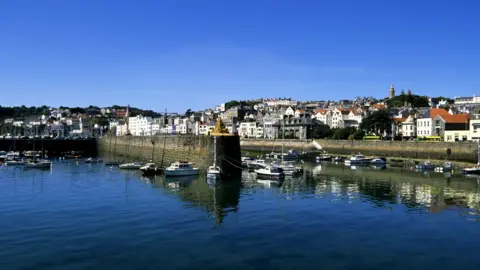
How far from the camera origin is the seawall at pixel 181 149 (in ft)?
156

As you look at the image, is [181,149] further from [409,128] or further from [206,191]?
[409,128]

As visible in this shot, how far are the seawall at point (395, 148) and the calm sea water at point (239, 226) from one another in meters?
23.2

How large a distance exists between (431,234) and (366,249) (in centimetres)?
483

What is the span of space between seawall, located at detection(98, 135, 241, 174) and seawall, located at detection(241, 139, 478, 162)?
29469mm

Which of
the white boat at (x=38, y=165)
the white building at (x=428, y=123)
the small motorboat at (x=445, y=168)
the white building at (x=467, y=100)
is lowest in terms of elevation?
the white boat at (x=38, y=165)

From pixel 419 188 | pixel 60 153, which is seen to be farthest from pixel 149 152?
pixel 419 188

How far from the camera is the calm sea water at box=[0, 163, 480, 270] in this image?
1823 centimetres

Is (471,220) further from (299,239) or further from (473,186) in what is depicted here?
(473,186)

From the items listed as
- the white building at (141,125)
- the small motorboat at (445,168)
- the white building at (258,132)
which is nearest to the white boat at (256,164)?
the small motorboat at (445,168)

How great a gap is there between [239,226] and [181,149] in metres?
39.0

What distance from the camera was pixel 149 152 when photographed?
3167 inches

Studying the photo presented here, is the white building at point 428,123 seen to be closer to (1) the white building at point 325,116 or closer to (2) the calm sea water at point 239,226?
(1) the white building at point 325,116

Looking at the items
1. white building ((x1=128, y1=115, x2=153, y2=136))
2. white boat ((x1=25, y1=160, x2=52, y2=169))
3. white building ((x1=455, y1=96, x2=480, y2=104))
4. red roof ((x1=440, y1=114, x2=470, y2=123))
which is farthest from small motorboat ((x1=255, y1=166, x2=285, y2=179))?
white building ((x1=128, y1=115, x2=153, y2=136))

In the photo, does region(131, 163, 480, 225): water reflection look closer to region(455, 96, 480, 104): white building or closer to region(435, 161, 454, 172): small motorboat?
region(435, 161, 454, 172): small motorboat
